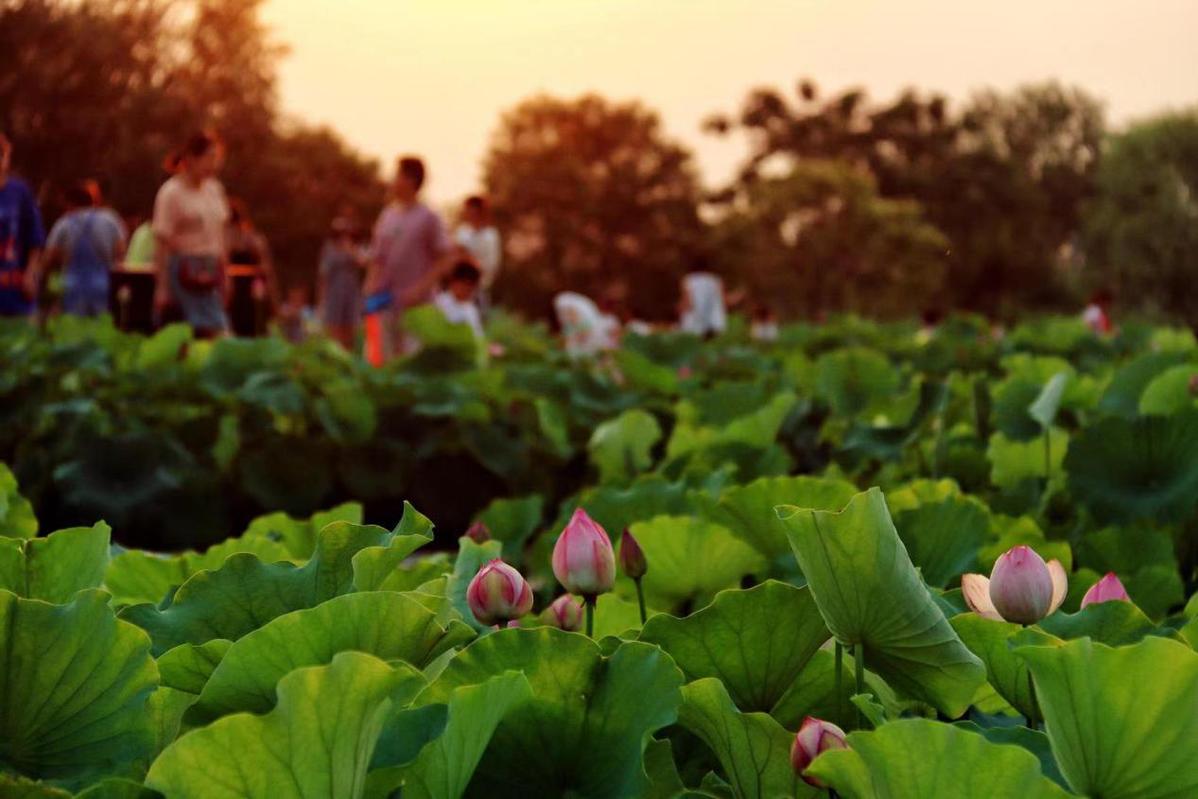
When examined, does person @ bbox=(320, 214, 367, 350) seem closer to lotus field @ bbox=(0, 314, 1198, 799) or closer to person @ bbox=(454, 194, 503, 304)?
person @ bbox=(454, 194, 503, 304)

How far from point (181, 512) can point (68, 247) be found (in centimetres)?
682

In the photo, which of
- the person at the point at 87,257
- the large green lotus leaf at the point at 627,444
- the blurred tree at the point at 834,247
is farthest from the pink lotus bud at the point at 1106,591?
the blurred tree at the point at 834,247

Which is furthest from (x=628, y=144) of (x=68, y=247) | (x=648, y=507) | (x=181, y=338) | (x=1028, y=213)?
(x=648, y=507)

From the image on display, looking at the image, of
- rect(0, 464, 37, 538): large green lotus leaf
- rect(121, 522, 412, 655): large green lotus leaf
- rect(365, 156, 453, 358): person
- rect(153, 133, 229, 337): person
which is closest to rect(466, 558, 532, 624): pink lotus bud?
rect(121, 522, 412, 655): large green lotus leaf

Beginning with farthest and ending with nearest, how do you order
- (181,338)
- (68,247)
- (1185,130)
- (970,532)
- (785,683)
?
(1185,130), (68,247), (181,338), (970,532), (785,683)

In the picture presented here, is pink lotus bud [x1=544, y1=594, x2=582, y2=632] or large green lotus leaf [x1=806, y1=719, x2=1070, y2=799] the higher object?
large green lotus leaf [x1=806, y1=719, x2=1070, y2=799]

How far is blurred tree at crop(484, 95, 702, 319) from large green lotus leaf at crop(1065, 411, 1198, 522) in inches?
2477

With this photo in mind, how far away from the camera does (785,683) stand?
1368mm

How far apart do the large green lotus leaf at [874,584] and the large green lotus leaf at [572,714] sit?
17cm

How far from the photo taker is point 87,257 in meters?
12.1

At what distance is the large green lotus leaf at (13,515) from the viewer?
6.80ft

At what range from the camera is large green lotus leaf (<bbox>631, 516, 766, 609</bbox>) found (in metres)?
2.00

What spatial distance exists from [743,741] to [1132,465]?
1.89 metres

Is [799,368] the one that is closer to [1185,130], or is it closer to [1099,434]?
[1099,434]
